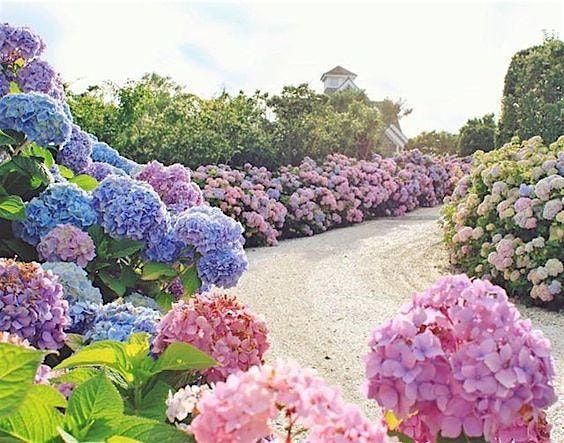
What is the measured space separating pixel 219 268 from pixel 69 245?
521 mm

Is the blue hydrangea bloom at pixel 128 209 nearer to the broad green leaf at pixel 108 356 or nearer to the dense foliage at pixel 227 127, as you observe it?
the broad green leaf at pixel 108 356

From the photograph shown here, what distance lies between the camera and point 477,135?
19.9 m

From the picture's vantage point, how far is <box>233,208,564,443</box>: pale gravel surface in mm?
4531

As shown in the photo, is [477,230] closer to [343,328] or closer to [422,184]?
[343,328]

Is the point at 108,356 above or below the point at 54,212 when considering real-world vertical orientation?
below

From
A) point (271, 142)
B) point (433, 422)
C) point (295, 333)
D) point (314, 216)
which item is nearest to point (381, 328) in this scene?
point (433, 422)

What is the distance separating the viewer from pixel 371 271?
296 inches

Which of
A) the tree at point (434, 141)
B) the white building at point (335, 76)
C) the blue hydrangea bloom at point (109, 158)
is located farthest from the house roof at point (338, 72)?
the blue hydrangea bloom at point (109, 158)

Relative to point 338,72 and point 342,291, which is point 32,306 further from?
point 338,72

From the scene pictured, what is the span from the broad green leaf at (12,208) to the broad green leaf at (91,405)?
5.82 ft

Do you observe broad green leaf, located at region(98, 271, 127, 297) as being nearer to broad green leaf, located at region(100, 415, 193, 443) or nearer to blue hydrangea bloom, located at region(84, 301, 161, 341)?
blue hydrangea bloom, located at region(84, 301, 161, 341)

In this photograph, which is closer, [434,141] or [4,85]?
[4,85]

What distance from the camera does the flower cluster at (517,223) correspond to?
243 inches

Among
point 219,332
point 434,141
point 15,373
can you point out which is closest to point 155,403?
point 219,332
